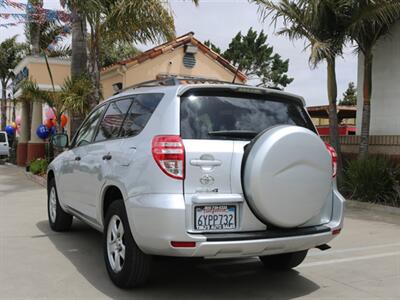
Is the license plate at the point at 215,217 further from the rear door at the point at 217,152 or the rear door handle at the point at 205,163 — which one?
the rear door handle at the point at 205,163

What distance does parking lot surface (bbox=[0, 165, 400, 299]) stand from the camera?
4707 millimetres

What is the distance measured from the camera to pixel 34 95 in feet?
50.7

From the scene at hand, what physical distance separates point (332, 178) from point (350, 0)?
6.39m

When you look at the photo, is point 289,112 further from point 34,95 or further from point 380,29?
point 34,95

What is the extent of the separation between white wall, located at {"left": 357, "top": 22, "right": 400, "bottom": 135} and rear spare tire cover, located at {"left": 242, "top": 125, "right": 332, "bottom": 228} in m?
7.33

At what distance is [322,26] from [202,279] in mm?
7309

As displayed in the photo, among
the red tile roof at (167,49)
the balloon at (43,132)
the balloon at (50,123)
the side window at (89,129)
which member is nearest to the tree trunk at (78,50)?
the red tile roof at (167,49)

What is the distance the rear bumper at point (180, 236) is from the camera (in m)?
4.04

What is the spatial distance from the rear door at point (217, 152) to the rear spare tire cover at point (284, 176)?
124mm

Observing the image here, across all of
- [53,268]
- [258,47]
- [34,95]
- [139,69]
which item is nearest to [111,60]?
[139,69]

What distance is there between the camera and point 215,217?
164 inches

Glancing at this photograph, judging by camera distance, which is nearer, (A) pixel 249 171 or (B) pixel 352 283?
(A) pixel 249 171

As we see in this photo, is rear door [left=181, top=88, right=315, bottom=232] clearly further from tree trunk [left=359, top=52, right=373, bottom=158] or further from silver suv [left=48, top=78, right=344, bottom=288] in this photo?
tree trunk [left=359, top=52, right=373, bottom=158]

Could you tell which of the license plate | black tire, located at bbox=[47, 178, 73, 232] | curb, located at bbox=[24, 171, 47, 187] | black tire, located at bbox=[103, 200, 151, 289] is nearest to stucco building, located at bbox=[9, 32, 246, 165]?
curb, located at bbox=[24, 171, 47, 187]
